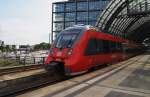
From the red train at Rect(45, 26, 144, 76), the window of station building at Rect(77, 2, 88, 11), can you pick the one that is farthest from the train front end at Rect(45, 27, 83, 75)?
the window of station building at Rect(77, 2, 88, 11)

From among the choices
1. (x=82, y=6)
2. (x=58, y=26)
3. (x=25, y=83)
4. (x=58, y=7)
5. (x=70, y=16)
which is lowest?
(x=25, y=83)

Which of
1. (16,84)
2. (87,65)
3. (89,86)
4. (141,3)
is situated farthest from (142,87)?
(141,3)

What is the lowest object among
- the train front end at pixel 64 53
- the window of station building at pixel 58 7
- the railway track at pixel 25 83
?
the railway track at pixel 25 83

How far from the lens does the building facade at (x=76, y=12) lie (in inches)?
3157

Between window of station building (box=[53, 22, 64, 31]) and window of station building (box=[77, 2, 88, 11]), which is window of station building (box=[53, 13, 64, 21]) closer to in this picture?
window of station building (box=[53, 22, 64, 31])

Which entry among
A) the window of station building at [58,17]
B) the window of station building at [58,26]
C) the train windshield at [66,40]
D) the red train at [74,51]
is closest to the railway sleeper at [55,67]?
the red train at [74,51]

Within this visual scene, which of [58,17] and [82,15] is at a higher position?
[82,15]

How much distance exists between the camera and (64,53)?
47.9 ft

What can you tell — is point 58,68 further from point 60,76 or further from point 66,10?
point 66,10

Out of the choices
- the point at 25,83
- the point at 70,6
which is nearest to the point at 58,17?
the point at 70,6

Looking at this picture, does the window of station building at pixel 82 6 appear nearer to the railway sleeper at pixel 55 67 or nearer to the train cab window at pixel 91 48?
the train cab window at pixel 91 48

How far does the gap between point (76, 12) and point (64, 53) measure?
68.2 meters

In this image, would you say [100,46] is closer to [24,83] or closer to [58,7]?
[24,83]

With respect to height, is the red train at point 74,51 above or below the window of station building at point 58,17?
below
